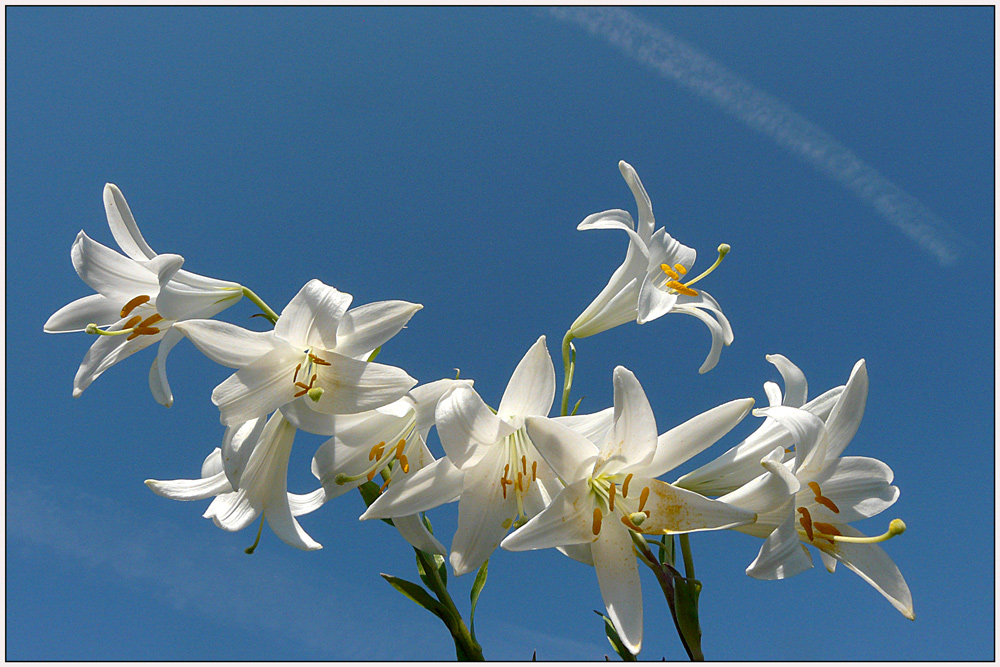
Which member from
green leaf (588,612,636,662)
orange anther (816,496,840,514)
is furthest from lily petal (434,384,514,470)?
orange anther (816,496,840,514)

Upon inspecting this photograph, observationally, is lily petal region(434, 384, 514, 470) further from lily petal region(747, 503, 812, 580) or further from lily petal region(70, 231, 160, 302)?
lily petal region(70, 231, 160, 302)

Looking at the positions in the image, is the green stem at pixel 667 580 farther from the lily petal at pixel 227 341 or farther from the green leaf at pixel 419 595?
the lily petal at pixel 227 341

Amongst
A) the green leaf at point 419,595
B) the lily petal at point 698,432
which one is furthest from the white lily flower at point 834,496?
the green leaf at point 419,595

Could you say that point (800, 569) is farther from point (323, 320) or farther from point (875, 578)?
point (323, 320)

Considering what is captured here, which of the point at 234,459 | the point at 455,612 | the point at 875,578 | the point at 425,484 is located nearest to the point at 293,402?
the point at 234,459

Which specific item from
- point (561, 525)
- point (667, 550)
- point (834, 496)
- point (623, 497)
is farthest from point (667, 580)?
point (834, 496)
